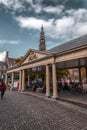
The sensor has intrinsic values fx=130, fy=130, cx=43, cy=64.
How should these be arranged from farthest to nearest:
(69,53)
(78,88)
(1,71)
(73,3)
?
(1,71), (78,88), (69,53), (73,3)

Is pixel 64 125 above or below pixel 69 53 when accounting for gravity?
below

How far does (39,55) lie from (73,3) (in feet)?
24.5

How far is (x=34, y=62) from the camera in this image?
16922 mm

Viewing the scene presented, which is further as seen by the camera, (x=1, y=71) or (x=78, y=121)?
(x=1, y=71)

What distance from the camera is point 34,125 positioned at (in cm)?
571

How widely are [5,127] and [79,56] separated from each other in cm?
726

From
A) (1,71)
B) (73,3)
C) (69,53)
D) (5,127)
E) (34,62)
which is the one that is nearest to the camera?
(5,127)

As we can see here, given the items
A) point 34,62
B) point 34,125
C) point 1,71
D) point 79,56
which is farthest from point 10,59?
point 34,125

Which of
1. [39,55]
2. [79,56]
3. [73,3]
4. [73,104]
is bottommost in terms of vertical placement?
[73,104]

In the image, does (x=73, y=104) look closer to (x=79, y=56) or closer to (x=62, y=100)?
(x=62, y=100)

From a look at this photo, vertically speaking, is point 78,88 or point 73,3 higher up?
point 73,3

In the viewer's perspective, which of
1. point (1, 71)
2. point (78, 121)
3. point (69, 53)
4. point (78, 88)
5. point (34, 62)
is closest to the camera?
point (78, 121)

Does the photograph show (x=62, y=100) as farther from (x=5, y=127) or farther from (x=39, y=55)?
(x=5, y=127)

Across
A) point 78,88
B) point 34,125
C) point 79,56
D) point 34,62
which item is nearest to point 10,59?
point 34,62
